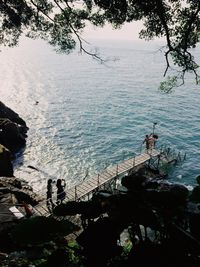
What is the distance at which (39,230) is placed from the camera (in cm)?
242

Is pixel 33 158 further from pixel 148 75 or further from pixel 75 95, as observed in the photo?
pixel 148 75

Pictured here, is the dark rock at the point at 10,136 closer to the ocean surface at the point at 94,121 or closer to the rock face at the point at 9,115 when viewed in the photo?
the ocean surface at the point at 94,121

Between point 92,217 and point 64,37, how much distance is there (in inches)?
535

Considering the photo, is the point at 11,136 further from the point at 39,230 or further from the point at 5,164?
the point at 39,230

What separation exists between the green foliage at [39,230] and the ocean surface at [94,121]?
487 inches

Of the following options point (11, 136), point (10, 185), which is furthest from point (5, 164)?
point (11, 136)

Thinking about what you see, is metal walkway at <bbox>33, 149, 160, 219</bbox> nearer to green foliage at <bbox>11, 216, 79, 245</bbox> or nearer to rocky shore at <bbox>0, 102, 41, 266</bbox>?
rocky shore at <bbox>0, 102, 41, 266</bbox>

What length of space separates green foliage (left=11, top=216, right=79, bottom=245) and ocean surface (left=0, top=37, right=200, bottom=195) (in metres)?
12.4

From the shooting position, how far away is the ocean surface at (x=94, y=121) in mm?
41406

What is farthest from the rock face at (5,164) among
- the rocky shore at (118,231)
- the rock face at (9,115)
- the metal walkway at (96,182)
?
the rocky shore at (118,231)

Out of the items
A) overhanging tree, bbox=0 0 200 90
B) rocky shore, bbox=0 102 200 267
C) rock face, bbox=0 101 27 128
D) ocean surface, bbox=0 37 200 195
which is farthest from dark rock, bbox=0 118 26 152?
rocky shore, bbox=0 102 200 267

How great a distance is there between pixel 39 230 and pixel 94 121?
193ft

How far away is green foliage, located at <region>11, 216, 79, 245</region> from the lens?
94.4 inches

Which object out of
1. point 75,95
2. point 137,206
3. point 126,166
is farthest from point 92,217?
point 75,95
